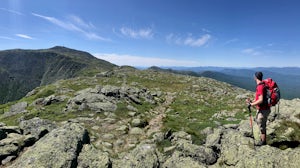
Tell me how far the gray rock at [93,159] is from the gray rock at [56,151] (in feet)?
1.31

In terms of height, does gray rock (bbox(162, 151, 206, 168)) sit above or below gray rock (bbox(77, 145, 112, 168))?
below

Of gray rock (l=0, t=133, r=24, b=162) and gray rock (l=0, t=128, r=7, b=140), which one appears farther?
gray rock (l=0, t=128, r=7, b=140)

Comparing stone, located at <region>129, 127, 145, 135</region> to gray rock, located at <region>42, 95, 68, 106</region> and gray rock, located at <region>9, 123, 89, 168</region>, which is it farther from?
gray rock, located at <region>42, 95, 68, 106</region>

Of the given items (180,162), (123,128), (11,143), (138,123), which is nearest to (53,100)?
(123,128)

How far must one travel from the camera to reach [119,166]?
13.0 m

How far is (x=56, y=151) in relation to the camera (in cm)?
1253

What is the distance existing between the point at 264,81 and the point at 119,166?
10667 millimetres

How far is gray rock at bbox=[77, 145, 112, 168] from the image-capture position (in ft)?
41.4

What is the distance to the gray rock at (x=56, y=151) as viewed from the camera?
11.7m

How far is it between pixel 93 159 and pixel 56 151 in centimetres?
225

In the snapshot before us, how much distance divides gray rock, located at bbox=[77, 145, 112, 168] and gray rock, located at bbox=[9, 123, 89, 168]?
1.31 ft

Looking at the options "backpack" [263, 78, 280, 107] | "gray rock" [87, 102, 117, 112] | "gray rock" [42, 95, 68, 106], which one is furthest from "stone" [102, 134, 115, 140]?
"gray rock" [42, 95, 68, 106]

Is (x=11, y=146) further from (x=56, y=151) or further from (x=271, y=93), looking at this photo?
(x=271, y=93)

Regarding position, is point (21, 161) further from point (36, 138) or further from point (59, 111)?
point (59, 111)
